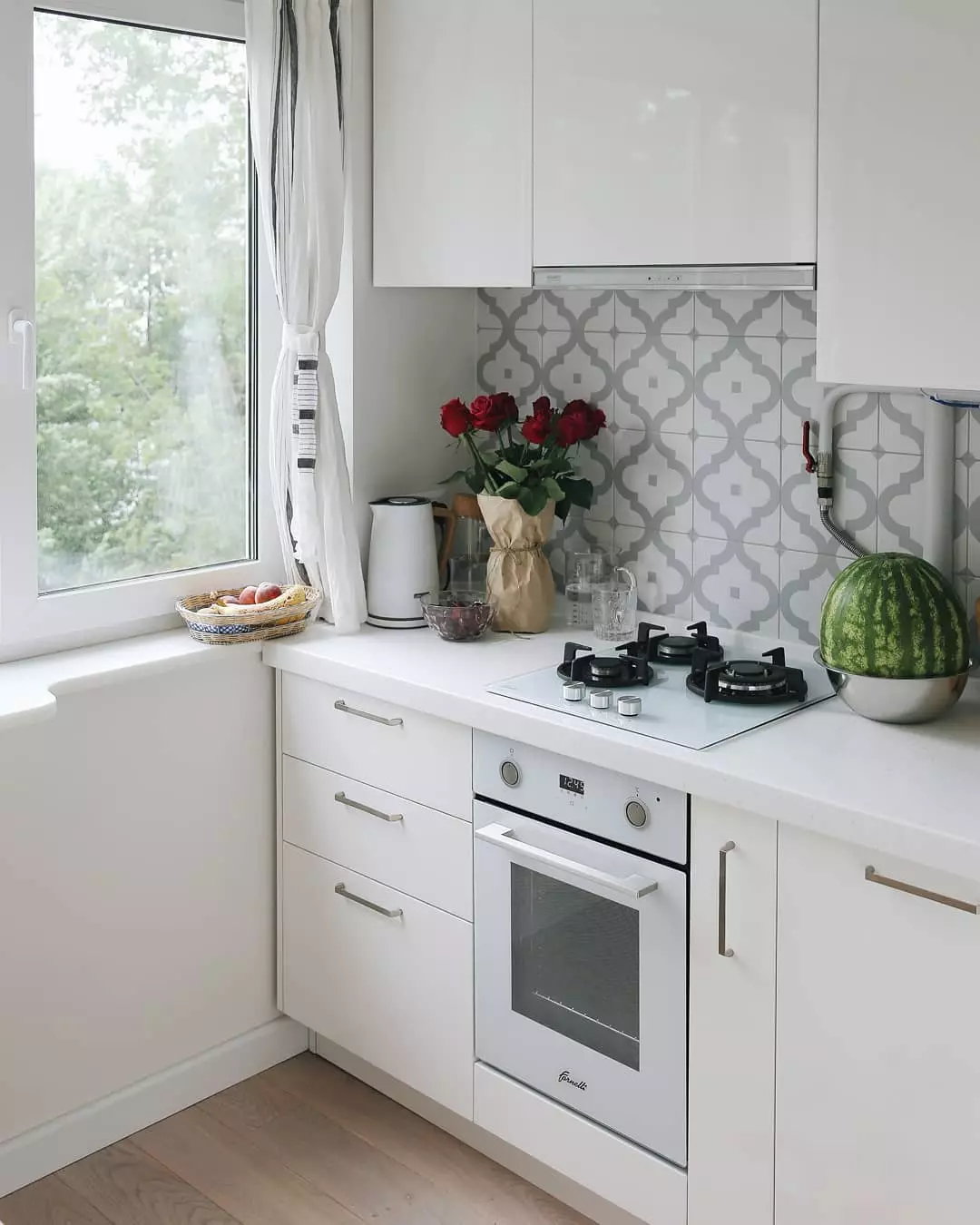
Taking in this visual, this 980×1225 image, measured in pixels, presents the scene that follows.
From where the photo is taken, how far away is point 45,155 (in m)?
2.39

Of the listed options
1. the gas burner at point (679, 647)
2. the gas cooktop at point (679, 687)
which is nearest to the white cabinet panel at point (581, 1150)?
the gas cooktop at point (679, 687)

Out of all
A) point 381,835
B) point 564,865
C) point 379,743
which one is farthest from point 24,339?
point 564,865

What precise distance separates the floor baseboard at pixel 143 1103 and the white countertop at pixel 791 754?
0.80 metres

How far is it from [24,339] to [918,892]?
170 cm

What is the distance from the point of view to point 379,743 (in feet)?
8.13

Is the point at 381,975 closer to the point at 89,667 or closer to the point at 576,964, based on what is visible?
the point at 576,964

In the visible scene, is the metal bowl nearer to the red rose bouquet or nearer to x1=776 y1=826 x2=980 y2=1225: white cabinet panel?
x1=776 y1=826 x2=980 y2=1225: white cabinet panel

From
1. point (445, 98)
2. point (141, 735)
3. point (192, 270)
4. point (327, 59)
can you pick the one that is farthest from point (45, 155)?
point (141, 735)

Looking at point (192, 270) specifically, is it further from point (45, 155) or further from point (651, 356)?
point (651, 356)

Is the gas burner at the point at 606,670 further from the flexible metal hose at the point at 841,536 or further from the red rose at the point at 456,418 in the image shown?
the red rose at the point at 456,418

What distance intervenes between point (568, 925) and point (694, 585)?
795 mm

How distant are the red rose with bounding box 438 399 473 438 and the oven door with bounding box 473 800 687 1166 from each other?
818mm

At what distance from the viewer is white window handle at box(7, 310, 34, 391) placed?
7.77 feet

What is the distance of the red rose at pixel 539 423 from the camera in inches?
105
